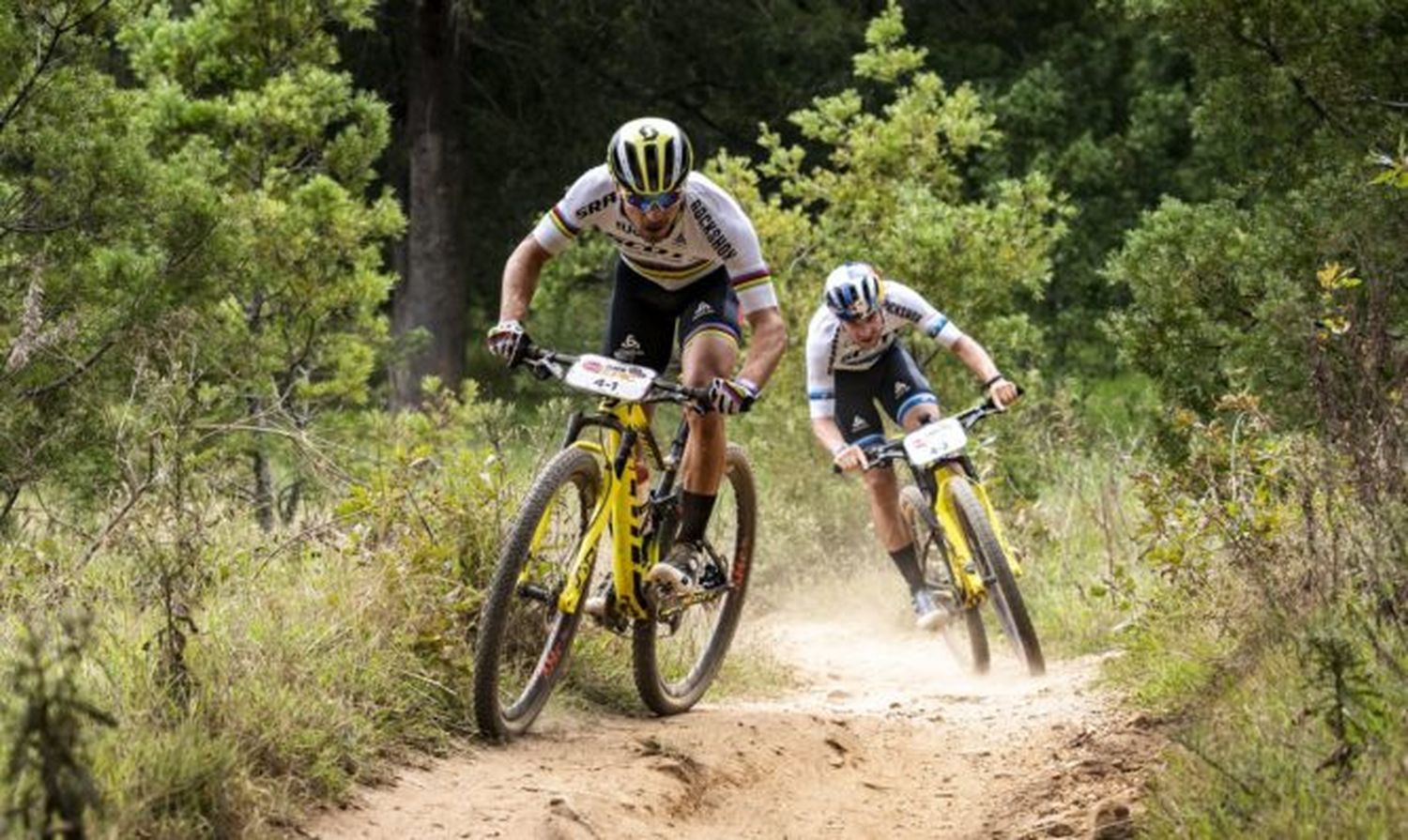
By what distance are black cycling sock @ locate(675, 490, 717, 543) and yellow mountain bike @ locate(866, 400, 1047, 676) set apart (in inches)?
94.1

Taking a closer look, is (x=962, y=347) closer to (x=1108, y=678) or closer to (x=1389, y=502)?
(x=1108, y=678)

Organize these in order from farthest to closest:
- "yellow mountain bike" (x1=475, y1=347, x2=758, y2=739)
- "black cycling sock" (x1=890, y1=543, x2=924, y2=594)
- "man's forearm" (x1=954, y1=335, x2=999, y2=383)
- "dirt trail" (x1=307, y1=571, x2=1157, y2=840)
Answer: "black cycling sock" (x1=890, y1=543, x2=924, y2=594), "man's forearm" (x1=954, y1=335, x2=999, y2=383), "yellow mountain bike" (x1=475, y1=347, x2=758, y2=739), "dirt trail" (x1=307, y1=571, x2=1157, y2=840)

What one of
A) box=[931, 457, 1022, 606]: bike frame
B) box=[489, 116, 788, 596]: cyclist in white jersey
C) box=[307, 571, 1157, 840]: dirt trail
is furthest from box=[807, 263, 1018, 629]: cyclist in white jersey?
box=[489, 116, 788, 596]: cyclist in white jersey

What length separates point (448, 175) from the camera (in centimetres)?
2148

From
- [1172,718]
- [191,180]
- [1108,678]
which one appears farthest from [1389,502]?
[191,180]

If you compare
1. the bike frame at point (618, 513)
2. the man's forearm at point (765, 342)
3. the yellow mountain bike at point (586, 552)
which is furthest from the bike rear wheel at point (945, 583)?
the bike frame at point (618, 513)

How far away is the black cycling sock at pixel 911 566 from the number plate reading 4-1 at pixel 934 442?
947mm

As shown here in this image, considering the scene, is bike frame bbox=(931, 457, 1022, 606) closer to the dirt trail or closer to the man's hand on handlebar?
the dirt trail

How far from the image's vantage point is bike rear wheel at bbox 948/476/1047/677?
9.55 metres

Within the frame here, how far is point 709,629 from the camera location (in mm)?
8758

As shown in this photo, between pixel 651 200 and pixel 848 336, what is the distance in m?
3.36

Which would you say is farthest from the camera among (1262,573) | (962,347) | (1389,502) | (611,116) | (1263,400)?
(611,116)

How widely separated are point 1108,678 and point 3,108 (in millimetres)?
5406

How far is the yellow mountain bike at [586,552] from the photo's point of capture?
6.71 metres
